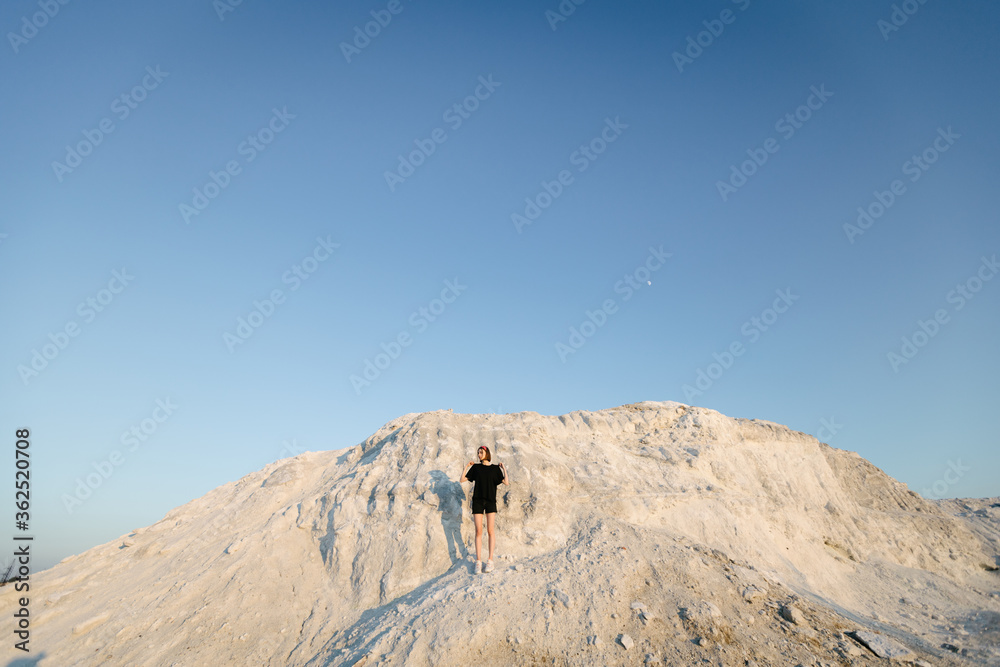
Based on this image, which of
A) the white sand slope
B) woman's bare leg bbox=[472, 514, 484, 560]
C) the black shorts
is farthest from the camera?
the black shorts

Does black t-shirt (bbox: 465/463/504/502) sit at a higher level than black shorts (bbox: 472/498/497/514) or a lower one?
higher

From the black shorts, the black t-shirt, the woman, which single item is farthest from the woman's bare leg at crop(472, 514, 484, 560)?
the black t-shirt

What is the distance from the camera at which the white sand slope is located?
7770mm

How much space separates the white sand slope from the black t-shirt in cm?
127

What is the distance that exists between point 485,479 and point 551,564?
1986 millimetres

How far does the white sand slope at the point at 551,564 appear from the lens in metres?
7.77

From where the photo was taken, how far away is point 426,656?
23.7 feet

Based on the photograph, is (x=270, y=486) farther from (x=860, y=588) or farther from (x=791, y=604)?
(x=860, y=588)

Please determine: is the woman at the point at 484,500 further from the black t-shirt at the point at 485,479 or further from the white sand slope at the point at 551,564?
the white sand slope at the point at 551,564

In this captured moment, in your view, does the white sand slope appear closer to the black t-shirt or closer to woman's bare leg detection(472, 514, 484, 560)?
woman's bare leg detection(472, 514, 484, 560)

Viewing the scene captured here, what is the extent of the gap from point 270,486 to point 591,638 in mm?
9841

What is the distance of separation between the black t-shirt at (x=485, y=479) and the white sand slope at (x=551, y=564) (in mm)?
1270

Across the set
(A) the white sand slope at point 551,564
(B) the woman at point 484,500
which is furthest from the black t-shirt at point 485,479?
(A) the white sand slope at point 551,564

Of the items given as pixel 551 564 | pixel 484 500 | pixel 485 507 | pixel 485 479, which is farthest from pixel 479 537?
pixel 551 564
